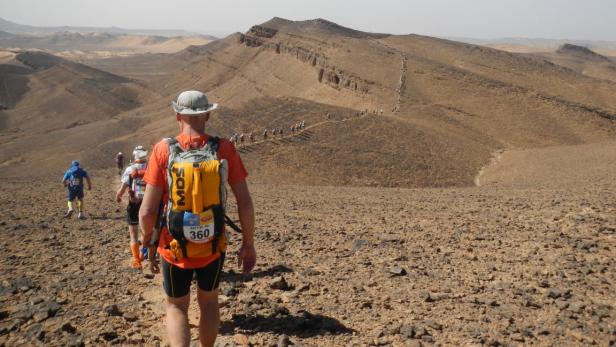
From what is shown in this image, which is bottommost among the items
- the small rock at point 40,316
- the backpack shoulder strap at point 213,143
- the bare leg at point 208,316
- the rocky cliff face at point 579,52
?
the small rock at point 40,316

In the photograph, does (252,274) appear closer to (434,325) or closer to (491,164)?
(434,325)

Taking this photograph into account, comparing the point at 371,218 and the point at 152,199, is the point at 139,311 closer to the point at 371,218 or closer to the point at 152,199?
the point at 152,199

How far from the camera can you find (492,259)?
754cm

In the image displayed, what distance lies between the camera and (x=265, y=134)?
28.3 metres

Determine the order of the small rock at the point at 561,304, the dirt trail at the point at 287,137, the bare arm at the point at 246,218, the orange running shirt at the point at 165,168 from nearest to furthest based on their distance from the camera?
1. the orange running shirt at the point at 165,168
2. the bare arm at the point at 246,218
3. the small rock at the point at 561,304
4. the dirt trail at the point at 287,137

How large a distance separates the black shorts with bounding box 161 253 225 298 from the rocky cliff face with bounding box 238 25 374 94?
4055 centimetres

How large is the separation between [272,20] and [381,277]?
92478 mm

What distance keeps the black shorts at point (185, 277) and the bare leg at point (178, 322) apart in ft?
0.22

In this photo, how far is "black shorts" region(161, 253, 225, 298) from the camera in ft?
13.3

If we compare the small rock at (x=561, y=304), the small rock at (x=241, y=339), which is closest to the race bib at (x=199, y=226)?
the small rock at (x=241, y=339)

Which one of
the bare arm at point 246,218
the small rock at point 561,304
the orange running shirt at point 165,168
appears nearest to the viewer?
the orange running shirt at point 165,168

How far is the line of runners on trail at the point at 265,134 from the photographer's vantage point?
27.6m

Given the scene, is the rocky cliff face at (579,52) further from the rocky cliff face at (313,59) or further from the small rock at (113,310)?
the small rock at (113,310)

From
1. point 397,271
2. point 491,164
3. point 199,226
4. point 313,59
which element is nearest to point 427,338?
point 397,271
